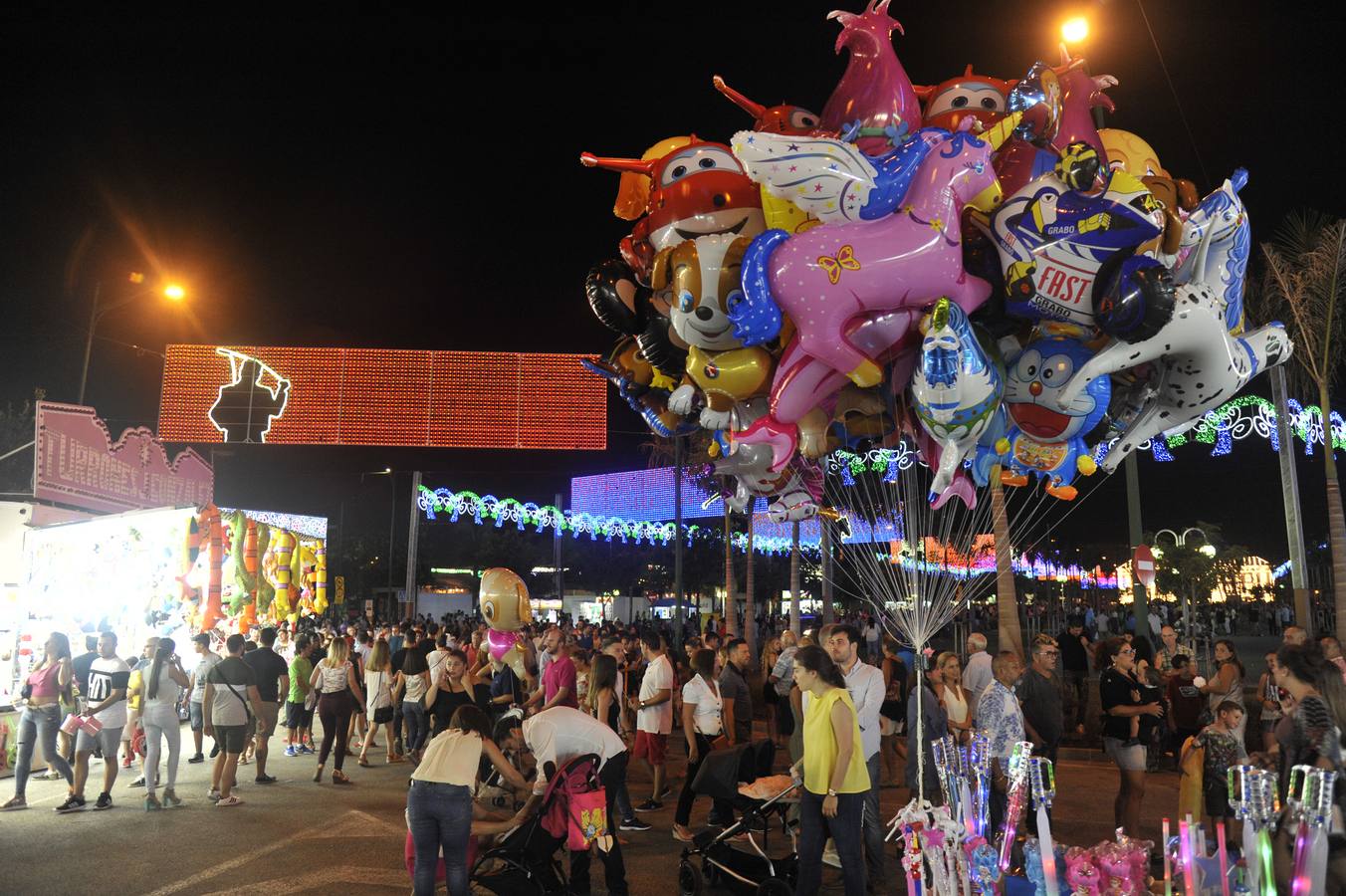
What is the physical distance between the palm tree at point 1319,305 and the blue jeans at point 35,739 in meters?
16.7

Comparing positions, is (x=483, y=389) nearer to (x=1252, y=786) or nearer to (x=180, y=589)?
(x=180, y=589)

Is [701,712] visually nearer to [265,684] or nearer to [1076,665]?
[265,684]

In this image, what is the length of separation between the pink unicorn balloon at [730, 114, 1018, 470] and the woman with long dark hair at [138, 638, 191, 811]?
7565 mm

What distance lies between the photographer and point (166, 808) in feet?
29.9

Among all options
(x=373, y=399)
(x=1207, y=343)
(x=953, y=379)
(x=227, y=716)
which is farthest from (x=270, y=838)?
(x=373, y=399)

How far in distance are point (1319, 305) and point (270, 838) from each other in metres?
16.7

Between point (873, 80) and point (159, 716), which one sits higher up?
point (873, 80)

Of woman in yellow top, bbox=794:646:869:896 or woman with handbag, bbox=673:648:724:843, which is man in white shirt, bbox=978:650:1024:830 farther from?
woman with handbag, bbox=673:648:724:843

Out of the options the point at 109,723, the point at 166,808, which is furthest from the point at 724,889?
the point at 109,723

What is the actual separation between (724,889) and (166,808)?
5819 millimetres

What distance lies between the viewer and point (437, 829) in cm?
543

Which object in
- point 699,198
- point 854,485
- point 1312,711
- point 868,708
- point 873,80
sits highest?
point 873,80

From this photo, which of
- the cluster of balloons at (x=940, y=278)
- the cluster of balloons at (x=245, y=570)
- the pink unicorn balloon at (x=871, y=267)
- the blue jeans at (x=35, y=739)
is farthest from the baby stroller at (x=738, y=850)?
the cluster of balloons at (x=245, y=570)

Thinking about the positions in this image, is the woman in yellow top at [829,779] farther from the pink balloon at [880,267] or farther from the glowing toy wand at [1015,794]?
the pink balloon at [880,267]
